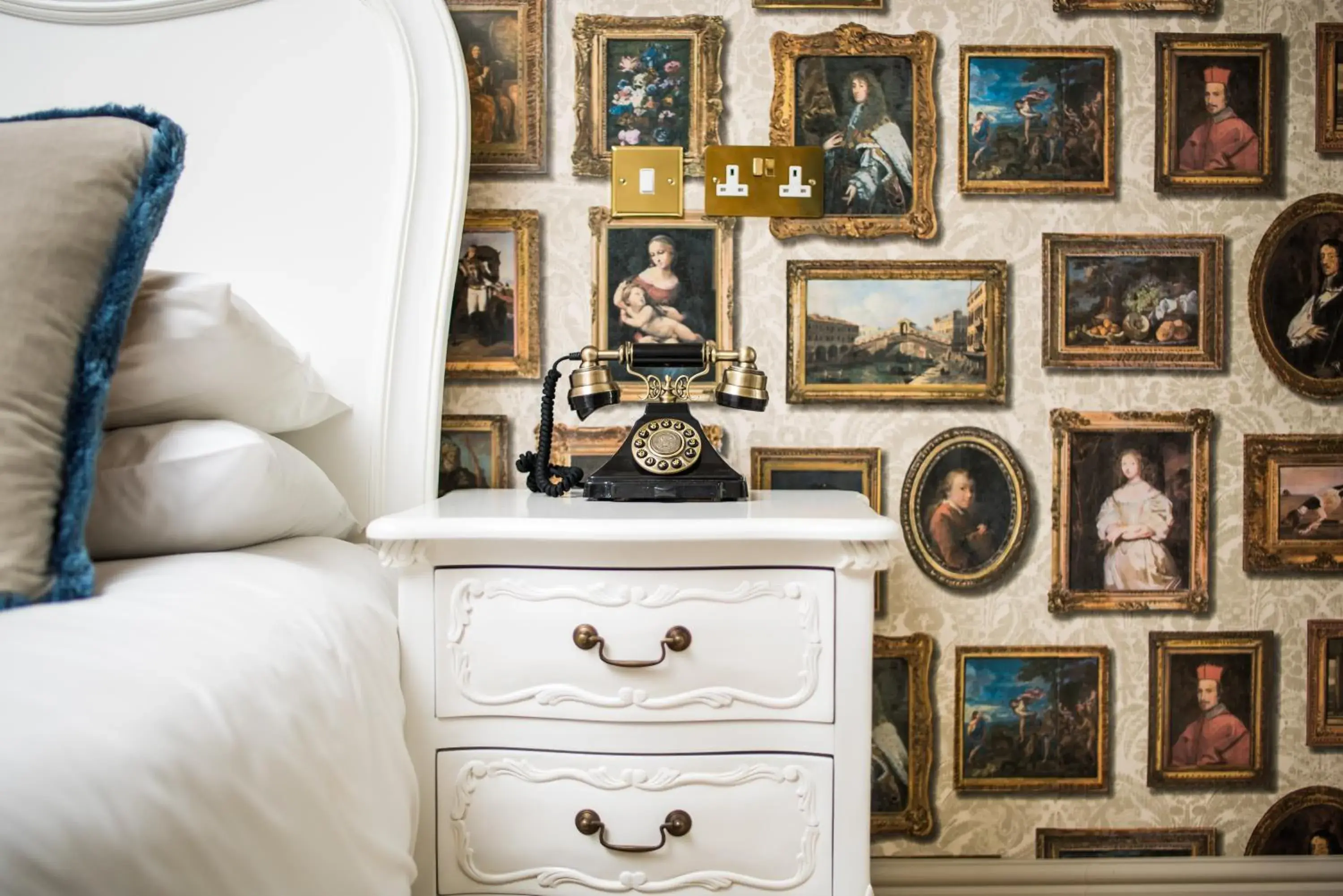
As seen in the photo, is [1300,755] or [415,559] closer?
[415,559]

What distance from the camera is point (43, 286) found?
2.84 ft

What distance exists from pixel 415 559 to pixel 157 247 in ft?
2.46

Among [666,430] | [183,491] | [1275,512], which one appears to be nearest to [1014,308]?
[1275,512]

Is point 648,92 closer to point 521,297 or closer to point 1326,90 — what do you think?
point 521,297

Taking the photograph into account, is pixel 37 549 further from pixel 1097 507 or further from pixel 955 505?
pixel 1097 507

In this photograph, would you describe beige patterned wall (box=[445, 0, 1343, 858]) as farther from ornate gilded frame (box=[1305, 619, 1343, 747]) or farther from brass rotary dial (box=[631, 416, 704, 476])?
brass rotary dial (box=[631, 416, 704, 476])

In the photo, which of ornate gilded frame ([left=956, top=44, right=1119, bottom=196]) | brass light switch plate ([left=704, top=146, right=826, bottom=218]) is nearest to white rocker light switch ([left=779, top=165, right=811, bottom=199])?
brass light switch plate ([left=704, top=146, right=826, bottom=218])

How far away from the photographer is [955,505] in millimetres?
1543

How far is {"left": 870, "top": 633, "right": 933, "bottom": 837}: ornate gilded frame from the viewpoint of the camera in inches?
60.9

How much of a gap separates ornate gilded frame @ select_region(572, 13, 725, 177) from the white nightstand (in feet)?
2.41

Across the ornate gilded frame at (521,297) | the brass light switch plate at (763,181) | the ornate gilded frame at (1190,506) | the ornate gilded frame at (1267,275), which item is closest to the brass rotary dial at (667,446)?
the ornate gilded frame at (521,297)

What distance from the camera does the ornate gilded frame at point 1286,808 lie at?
1562 millimetres

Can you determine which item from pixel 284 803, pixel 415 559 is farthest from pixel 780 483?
pixel 284 803

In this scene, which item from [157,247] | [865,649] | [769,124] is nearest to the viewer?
[865,649]
